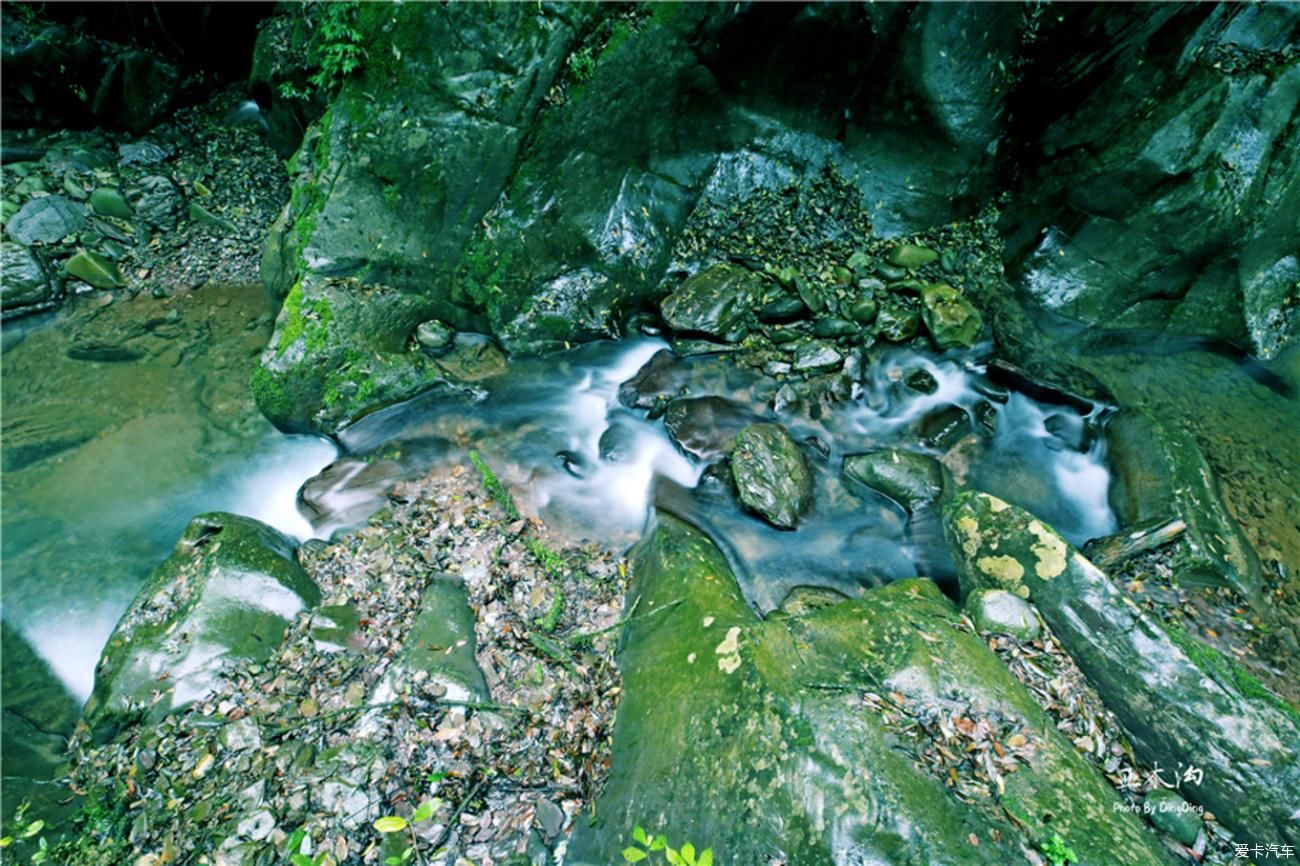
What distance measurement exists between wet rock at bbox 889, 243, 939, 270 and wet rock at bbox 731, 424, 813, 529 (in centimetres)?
323

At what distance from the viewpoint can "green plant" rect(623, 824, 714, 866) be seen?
2.81 meters

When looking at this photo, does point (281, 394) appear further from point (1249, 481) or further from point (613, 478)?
point (1249, 481)

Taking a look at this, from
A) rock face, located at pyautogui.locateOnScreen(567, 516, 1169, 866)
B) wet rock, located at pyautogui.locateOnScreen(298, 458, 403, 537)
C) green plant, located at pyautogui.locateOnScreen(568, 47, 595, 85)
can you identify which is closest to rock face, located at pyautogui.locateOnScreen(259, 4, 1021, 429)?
green plant, located at pyautogui.locateOnScreen(568, 47, 595, 85)

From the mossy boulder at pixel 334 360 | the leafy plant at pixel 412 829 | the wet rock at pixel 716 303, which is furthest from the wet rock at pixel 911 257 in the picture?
the leafy plant at pixel 412 829

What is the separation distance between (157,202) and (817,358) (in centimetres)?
899

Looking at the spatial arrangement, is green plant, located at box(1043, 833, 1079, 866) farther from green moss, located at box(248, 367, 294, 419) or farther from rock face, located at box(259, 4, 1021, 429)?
green moss, located at box(248, 367, 294, 419)

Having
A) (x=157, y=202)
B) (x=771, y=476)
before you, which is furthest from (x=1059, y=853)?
(x=157, y=202)

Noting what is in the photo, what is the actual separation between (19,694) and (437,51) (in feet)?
20.3

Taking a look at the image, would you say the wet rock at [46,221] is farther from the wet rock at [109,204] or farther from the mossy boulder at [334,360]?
the mossy boulder at [334,360]

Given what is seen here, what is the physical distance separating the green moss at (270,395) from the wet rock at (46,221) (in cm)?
427

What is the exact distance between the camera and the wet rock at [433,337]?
7207 millimetres

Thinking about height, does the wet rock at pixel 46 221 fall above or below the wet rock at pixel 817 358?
below

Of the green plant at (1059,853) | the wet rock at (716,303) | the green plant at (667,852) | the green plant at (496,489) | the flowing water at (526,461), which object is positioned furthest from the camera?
the wet rock at (716,303)

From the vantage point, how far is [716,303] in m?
7.52
